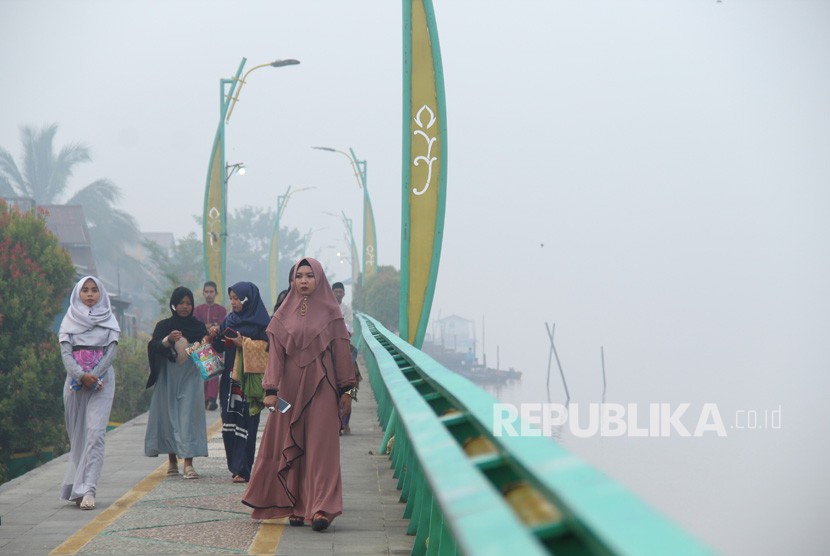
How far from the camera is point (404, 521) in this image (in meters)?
8.59

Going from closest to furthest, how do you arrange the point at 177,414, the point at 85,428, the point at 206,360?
1. the point at 85,428
2. the point at 206,360
3. the point at 177,414

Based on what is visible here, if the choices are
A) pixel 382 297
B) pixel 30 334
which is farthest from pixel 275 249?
pixel 30 334

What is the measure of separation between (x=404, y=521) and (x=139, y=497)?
95.5 inches

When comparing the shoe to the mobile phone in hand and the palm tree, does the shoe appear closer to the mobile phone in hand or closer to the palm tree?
the mobile phone in hand

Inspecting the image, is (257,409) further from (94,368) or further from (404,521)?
(404,521)

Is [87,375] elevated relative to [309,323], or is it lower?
lower

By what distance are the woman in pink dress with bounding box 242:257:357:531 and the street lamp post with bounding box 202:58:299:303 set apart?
1753 centimetres

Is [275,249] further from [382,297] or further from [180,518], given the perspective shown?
[180,518]

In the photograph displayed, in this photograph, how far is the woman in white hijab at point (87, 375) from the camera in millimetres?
9844

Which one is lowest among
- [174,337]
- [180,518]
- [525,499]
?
[180,518]

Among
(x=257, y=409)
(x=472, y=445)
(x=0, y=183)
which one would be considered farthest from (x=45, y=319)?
(x=0, y=183)

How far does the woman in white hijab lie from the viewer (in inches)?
388

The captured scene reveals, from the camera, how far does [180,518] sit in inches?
343

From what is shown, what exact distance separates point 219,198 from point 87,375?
56.1ft
